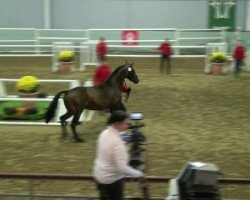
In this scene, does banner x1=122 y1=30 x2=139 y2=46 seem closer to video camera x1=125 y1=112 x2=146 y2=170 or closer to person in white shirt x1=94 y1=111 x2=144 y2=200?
video camera x1=125 y1=112 x2=146 y2=170

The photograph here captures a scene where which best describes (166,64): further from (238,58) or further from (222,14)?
(222,14)

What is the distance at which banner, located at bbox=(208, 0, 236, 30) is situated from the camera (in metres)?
25.0

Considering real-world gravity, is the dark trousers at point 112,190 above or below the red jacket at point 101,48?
below

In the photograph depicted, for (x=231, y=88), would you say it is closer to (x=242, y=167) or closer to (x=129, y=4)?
(x=242, y=167)

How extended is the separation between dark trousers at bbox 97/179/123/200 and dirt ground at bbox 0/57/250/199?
1979mm

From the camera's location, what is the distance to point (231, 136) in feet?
33.1

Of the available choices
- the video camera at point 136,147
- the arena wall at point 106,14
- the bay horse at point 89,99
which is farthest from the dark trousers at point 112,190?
the arena wall at point 106,14

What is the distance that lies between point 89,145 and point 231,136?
9.91ft

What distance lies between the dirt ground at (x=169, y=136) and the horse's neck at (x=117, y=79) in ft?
3.71

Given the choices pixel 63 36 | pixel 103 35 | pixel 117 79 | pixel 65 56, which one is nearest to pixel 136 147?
pixel 117 79

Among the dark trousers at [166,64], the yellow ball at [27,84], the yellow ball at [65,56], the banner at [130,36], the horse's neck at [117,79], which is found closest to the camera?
the horse's neck at [117,79]

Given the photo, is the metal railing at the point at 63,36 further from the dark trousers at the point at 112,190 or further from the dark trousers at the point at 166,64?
the dark trousers at the point at 112,190

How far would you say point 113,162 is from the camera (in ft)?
14.9

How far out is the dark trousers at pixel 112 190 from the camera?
465cm
